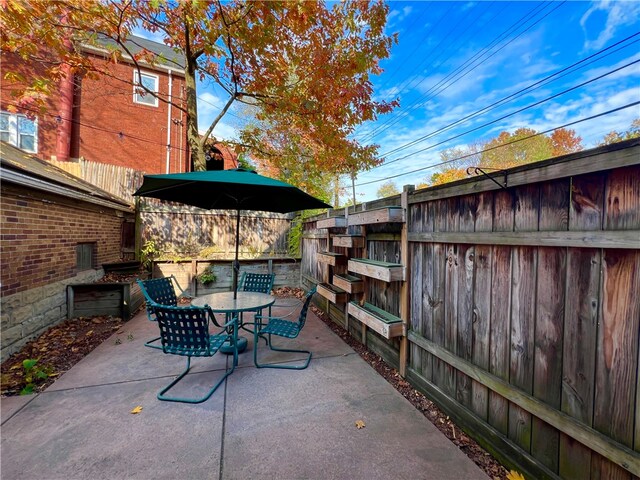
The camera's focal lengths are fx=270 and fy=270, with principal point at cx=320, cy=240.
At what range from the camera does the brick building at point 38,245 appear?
3.06 meters

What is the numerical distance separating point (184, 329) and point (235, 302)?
3.07ft

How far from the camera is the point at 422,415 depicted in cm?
233

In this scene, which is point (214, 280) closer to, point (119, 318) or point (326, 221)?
point (119, 318)

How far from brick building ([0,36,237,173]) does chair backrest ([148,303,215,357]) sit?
7.23 m

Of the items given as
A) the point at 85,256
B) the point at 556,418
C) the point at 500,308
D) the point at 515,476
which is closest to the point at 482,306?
the point at 500,308

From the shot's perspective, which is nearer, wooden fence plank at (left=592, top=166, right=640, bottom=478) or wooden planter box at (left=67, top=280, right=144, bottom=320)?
wooden fence plank at (left=592, top=166, right=640, bottom=478)

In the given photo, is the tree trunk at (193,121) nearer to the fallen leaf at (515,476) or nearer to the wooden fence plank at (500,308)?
the wooden fence plank at (500,308)

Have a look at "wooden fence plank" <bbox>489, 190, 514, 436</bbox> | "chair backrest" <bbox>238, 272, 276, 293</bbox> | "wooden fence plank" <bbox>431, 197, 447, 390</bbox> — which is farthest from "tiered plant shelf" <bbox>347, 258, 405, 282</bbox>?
"chair backrest" <bbox>238, 272, 276, 293</bbox>

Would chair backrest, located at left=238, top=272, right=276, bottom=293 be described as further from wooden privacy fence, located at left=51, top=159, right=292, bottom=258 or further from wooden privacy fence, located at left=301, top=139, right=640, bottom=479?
wooden privacy fence, located at left=51, top=159, right=292, bottom=258

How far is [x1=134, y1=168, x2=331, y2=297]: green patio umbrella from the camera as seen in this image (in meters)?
2.70

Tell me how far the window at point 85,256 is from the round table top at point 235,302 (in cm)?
288

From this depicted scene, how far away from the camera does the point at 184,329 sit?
96.3 inches

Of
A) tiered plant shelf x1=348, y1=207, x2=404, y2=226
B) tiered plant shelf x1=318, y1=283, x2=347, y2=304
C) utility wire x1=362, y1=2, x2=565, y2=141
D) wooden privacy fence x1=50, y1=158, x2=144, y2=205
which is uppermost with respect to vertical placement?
utility wire x1=362, y1=2, x2=565, y2=141

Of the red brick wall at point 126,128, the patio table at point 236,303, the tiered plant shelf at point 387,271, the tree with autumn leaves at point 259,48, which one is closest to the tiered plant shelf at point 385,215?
the tiered plant shelf at point 387,271
